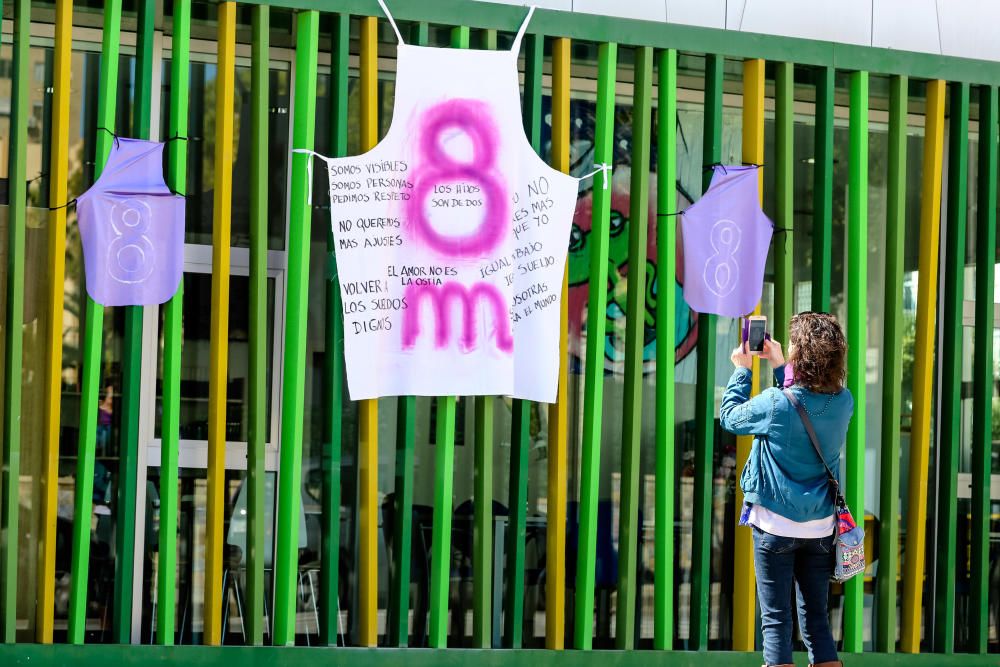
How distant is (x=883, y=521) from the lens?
7.52 metres

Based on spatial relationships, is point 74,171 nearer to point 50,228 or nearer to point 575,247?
point 50,228

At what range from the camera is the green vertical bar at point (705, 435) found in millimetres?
7199

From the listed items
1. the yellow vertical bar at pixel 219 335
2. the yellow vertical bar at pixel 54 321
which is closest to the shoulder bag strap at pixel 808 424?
the yellow vertical bar at pixel 219 335

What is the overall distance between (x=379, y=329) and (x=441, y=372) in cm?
38

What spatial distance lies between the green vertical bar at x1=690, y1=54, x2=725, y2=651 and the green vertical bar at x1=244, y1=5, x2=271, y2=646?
2279 millimetres

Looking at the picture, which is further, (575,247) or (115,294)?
(575,247)

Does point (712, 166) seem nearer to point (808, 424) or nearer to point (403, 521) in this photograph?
point (808, 424)

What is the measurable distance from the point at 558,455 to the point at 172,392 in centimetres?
195

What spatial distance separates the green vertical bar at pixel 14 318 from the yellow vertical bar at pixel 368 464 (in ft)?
4.37

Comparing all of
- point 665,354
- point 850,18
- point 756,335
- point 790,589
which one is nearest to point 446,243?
point 665,354

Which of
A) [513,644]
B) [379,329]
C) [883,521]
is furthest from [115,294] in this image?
[883,521]

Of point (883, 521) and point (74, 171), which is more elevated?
point (74, 171)

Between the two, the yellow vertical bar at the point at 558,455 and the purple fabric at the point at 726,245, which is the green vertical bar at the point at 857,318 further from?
the yellow vertical bar at the point at 558,455

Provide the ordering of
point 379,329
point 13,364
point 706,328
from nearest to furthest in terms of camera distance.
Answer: point 13,364, point 379,329, point 706,328
